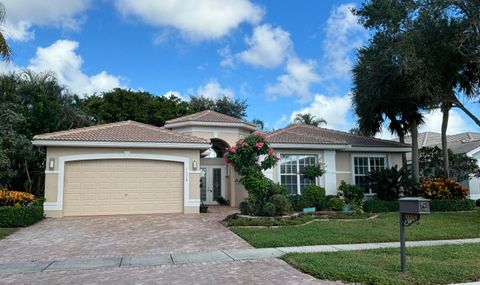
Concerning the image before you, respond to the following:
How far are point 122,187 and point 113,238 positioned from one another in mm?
5537

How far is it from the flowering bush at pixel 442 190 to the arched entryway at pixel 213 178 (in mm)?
10676

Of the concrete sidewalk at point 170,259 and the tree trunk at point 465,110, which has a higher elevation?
the tree trunk at point 465,110

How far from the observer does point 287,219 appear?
14.6 metres

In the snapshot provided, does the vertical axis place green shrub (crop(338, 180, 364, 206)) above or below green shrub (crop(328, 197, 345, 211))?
above

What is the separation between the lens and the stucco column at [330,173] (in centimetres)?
2043

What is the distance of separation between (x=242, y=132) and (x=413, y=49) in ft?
33.0

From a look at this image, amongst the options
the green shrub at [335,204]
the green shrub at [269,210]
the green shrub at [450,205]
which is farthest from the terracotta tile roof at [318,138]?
the green shrub at [269,210]

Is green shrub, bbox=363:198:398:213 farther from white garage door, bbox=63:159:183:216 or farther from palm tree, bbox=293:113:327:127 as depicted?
palm tree, bbox=293:113:327:127

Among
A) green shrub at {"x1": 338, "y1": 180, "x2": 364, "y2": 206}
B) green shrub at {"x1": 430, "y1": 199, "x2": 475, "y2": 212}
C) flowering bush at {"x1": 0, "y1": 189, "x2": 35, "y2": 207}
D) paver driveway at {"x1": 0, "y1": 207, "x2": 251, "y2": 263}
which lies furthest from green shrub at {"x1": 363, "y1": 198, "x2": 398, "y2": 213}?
flowering bush at {"x1": 0, "y1": 189, "x2": 35, "y2": 207}

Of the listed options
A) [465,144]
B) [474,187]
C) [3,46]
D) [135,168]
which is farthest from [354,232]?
[465,144]

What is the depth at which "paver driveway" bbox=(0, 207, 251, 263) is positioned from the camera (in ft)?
32.5

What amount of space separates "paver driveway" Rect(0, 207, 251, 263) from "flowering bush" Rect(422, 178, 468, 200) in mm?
10768

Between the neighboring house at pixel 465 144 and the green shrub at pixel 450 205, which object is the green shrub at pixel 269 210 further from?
the neighboring house at pixel 465 144

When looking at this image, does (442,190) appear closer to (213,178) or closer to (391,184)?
(391,184)
